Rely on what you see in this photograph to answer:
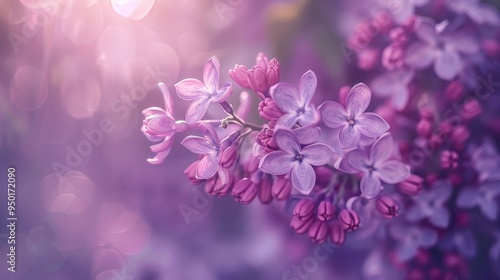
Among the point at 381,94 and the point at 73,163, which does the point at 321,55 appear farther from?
the point at 73,163

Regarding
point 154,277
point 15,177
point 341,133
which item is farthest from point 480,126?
point 15,177

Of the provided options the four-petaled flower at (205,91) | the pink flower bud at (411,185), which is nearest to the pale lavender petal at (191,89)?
the four-petaled flower at (205,91)

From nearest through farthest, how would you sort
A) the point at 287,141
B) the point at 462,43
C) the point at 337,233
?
the point at 287,141 → the point at 337,233 → the point at 462,43

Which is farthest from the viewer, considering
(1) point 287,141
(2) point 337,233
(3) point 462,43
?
(3) point 462,43

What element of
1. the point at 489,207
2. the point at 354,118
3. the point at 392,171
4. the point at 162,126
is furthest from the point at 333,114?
the point at 489,207


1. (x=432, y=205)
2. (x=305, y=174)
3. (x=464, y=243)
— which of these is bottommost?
(x=464, y=243)

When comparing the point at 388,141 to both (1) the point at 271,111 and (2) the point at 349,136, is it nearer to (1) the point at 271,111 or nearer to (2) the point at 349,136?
(2) the point at 349,136

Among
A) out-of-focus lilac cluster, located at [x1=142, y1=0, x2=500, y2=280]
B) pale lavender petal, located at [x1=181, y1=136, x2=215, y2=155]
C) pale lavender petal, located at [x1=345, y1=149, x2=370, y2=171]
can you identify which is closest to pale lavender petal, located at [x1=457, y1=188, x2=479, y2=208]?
out-of-focus lilac cluster, located at [x1=142, y1=0, x2=500, y2=280]

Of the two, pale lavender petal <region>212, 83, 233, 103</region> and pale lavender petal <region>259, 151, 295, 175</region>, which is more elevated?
pale lavender petal <region>212, 83, 233, 103</region>

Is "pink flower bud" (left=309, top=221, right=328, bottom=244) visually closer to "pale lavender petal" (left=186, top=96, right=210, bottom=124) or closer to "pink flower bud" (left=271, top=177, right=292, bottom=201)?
"pink flower bud" (left=271, top=177, right=292, bottom=201)
